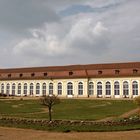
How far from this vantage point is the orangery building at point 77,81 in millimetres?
75250

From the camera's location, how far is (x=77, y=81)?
265ft

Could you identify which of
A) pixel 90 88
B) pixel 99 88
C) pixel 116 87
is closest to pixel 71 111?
pixel 116 87

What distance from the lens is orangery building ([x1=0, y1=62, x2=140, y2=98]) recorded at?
7525cm

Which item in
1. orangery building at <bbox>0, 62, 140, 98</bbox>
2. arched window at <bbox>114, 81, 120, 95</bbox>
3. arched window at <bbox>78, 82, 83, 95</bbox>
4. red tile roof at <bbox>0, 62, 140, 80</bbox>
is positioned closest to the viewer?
orangery building at <bbox>0, 62, 140, 98</bbox>

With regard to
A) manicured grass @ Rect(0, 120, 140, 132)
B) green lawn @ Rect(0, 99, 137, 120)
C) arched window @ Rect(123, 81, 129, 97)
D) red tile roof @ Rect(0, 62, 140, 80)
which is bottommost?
manicured grass @ Rect(0, 120, 140, 132)

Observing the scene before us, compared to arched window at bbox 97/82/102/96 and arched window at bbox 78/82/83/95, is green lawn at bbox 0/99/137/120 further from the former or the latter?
arched window at bbox 78/82/83/95

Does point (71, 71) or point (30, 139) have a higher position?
point (71, 71)

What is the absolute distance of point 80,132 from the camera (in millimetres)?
22484

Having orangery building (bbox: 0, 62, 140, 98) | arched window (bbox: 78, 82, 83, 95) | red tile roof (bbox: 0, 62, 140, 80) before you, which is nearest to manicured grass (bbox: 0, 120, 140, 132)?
orangery building (bbox: 0, 62, 140, 98)

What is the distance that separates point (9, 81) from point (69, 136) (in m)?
71.8

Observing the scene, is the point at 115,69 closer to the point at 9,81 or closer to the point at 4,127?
the point at 9,81

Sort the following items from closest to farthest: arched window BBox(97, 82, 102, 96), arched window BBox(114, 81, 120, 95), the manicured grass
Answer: the manicured grass → arched window BBox(114, 81, 120, 95) → arched window BBox(97, 82, 102, 96)

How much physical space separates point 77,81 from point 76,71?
8.13 ft

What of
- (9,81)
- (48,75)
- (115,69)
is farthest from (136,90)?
(9,81)
